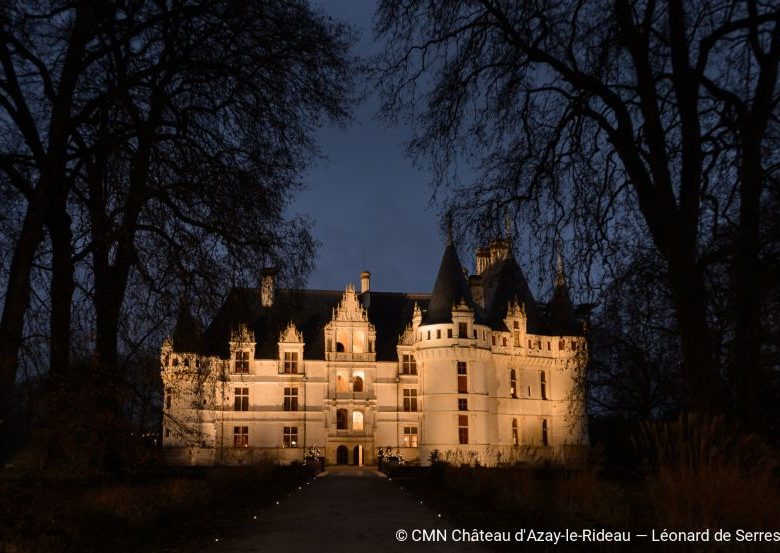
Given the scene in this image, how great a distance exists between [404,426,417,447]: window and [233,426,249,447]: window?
27.6 feet

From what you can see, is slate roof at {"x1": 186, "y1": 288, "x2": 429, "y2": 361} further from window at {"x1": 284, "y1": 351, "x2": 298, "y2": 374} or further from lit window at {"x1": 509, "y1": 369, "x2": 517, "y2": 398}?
lit window at {"x1": 509, "y1": 369, "x2": 517, "y2": 398}

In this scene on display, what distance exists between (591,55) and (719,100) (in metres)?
1.99

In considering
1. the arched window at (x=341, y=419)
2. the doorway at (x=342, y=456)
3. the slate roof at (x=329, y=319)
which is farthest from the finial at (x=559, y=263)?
the doorway at (x=342, y=456)

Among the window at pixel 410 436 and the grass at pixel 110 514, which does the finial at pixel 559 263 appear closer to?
the grass at pixel 110 514

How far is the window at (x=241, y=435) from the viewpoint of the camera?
40.3 metres

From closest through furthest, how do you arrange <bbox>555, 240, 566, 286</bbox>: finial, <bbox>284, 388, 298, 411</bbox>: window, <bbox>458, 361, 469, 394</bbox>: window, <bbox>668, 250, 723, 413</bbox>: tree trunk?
1. <bbox>668, 250, 723, 413</bbox>: tree trunk
2. <bbox>555, 240, 566, 286</bbox>: finial
3. <bbox>458, 361, 469, 394</bbox>: window
4. <bbox>284, 388, 298, 411</bbox>: window

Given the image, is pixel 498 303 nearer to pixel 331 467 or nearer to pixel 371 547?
pixel 331 467

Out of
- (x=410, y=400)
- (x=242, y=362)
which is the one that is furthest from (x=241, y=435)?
(x=410, y=400)

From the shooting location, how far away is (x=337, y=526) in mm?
11000

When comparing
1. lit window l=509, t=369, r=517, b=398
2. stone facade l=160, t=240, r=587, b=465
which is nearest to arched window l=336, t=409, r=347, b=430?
stone facade l=160, t=240, r=587, b=465

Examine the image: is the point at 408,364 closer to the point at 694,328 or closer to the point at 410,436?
the point at 410,436

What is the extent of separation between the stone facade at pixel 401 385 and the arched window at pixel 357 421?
0.18 feet

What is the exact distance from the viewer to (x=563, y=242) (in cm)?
936

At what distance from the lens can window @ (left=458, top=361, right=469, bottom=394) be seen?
39.6 m
